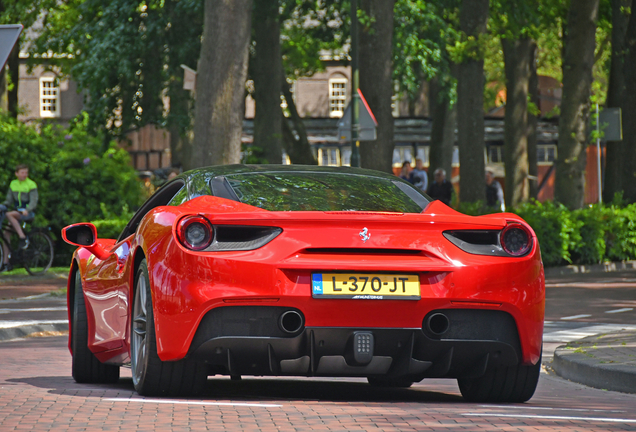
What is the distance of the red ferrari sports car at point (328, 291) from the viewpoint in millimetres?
5492

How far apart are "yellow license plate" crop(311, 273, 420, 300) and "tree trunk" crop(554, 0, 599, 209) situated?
59.3 feet

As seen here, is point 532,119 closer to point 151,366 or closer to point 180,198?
point 180,198

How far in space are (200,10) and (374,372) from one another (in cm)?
1991

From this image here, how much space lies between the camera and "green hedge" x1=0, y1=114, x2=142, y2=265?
22.5 metres

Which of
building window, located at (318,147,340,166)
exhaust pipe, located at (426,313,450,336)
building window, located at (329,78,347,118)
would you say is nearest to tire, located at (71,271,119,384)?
exhaust pipe, located at (426,313,450,336)

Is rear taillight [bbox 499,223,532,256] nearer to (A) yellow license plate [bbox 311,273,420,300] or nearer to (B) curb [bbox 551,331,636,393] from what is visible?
(A) yellow license plate [bbox 311,273,420,300]

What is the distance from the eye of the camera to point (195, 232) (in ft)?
18.4

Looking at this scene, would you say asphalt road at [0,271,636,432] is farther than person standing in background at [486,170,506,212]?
No

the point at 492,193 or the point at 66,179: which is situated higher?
the point at 66,179

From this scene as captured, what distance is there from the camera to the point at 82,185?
23.0m

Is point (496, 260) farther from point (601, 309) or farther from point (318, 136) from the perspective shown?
point (318, 136)

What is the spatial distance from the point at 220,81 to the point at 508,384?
10.9 meters

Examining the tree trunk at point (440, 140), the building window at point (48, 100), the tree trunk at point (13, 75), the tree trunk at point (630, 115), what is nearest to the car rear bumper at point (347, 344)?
the tree trunk at point (630, 115)

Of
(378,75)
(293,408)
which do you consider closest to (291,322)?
(293,408)
